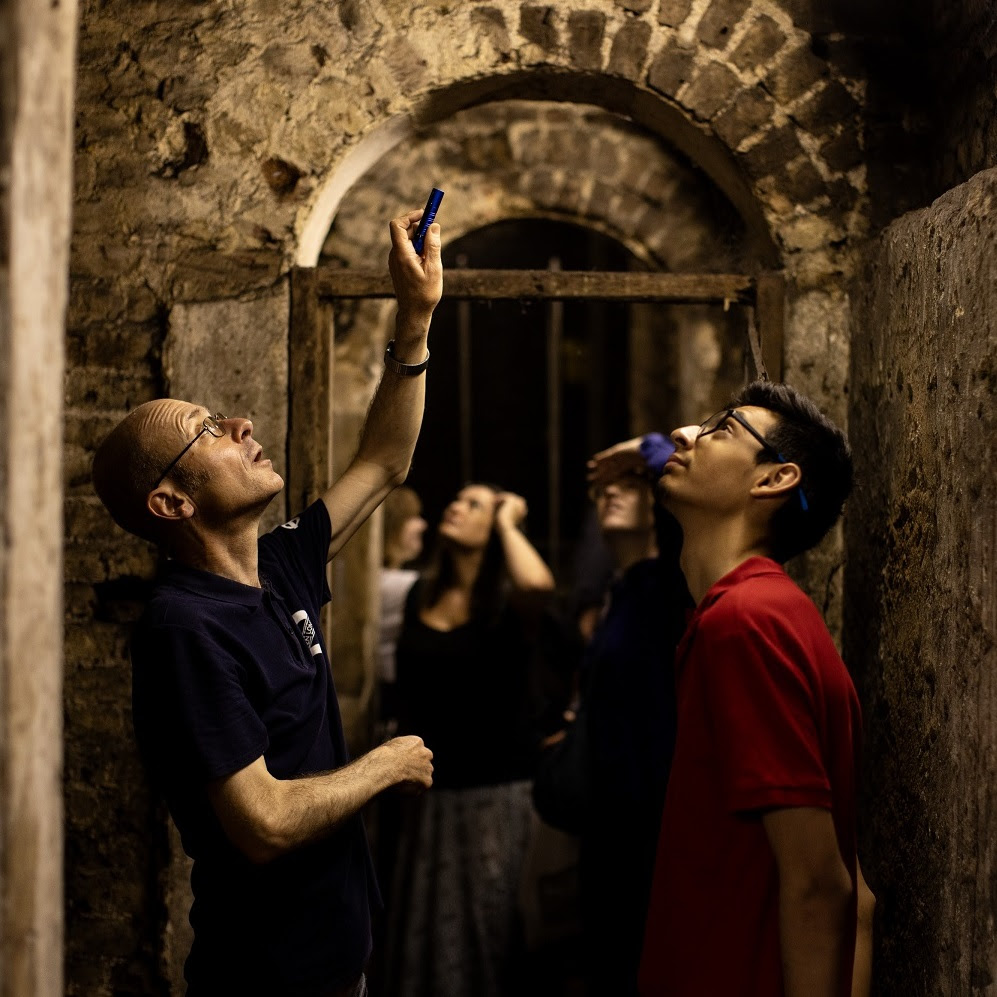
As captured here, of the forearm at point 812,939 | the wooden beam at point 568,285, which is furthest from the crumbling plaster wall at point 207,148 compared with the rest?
the forearm at point 812,939

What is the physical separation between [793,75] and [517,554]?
1.85 meters

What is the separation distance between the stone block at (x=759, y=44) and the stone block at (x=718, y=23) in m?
0.04

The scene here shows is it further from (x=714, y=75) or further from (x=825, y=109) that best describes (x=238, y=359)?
(x=825, y=109)

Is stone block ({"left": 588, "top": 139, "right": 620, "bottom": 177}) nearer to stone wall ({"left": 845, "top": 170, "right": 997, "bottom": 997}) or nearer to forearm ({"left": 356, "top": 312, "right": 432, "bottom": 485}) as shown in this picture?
stone wall ({"left": 845, "top": 170, "right": 997, "bottom": 997})

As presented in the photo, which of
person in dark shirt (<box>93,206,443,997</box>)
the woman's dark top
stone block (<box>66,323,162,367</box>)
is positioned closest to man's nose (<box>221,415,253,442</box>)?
person in dark shirt (<box>93,206,443,997</box>)

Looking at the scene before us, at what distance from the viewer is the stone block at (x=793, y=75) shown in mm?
2375

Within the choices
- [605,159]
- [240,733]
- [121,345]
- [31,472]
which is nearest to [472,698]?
[121,345]

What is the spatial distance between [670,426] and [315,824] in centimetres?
504

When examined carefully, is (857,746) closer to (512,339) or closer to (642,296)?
(642,296)

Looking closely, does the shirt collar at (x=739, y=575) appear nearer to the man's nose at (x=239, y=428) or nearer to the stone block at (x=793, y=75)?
the man's nose at (x=239, y=428)

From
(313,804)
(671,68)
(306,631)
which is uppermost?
(671,68)

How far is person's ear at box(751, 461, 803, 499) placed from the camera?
6.02ft

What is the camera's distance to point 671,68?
2.36m

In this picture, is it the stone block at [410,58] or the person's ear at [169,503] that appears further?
the stone block at [410,58]
